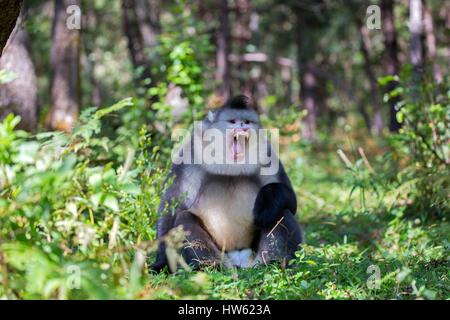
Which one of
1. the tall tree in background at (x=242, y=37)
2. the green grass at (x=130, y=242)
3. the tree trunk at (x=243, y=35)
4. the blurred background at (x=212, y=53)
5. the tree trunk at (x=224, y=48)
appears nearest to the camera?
the green grass at (x=130, y=242)

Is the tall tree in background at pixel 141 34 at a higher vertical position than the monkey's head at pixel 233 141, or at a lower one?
higher

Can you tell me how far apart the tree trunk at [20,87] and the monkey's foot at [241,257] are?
3.62m

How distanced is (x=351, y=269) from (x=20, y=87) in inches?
186

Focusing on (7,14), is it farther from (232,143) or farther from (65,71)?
(65,71)

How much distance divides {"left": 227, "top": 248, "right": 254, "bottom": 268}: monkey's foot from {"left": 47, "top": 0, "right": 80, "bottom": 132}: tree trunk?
4276mm

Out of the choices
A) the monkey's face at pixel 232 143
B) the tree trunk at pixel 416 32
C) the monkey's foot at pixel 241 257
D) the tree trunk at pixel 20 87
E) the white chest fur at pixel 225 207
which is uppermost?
the tree trunk at pixel 416 32

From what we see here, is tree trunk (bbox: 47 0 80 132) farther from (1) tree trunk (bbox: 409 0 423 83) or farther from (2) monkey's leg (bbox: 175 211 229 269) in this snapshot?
(1) tree trunk (bbox: 409 0 423 83)

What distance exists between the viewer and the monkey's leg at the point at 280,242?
4761mm

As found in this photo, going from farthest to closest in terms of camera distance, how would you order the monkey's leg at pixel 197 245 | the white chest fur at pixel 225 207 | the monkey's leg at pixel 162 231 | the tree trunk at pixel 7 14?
the white chest fur at pixel 225 207
the monkey's leg at pixel 162 231
the monkey's leg at pixel 197 245
the tree trunk at pixel 7 14

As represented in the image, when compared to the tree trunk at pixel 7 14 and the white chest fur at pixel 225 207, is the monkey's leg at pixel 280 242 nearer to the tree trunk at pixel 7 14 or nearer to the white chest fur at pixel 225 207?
the white chest fur at pixel 225 207

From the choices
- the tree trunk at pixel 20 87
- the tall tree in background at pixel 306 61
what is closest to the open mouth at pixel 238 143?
the tree trunk at pixel 20 87

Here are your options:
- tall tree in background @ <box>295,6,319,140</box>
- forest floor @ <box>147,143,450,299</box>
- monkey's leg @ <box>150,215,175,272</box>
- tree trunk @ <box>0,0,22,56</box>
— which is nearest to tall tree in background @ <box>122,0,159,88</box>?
tall tree in background @ <box>295,6,319,140</box>

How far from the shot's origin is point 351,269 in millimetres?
4379
